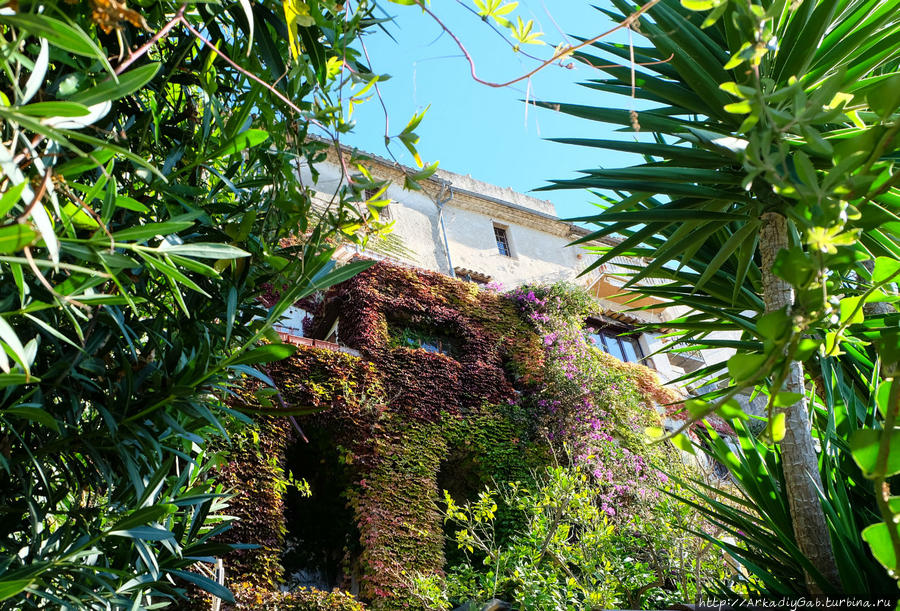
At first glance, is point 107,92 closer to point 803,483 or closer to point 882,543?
point 882,543

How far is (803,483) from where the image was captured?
179 centimetres

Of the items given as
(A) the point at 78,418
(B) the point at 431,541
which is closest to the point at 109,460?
(A) the point at 78,418

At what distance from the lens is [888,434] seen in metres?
0.59

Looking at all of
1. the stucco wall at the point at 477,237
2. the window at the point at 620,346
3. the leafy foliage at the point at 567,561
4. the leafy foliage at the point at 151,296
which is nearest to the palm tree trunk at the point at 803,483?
the leafy foliage at the point at 151,296

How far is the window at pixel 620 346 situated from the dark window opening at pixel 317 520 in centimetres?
867

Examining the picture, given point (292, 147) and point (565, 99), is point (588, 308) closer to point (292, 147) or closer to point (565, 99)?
point (565, 99)

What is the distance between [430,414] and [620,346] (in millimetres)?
7948

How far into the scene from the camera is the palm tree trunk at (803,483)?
1.71 meters

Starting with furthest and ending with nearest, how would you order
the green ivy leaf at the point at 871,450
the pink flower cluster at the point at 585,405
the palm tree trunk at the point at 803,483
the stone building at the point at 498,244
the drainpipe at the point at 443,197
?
the drainpipe at the point at 443,197
the stone building at the point at 498,244
the pink flower cluster at the point at 585,405
the palm tree trunk at the point at 803,483
the green ivy leaf at the point at 871,450

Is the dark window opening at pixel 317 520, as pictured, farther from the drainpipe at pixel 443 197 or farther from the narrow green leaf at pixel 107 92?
the narrow green leaf at pixel 107 92

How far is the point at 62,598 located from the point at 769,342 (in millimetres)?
1844

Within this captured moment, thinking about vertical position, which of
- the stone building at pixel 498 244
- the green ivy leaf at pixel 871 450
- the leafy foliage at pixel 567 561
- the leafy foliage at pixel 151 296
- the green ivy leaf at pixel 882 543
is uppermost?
the stone building at pixel 498 244

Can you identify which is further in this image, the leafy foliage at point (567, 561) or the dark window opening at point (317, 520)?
the dark window opening at point (317, 520)

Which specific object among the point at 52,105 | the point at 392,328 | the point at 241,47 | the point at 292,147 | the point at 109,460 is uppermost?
the point at 392,328
